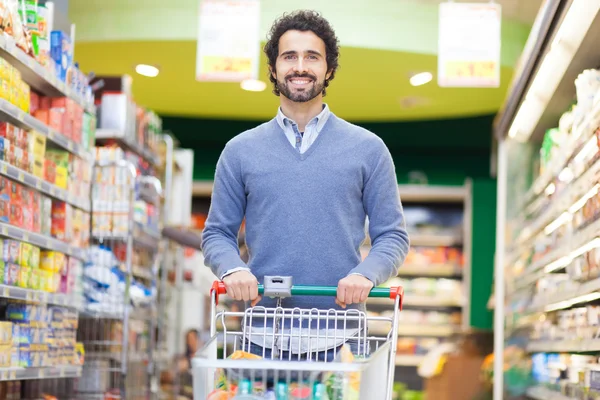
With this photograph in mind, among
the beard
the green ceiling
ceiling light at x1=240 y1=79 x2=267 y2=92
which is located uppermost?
the green ceiling

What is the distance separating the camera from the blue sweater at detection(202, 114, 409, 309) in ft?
9.05

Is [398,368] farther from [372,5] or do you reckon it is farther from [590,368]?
[590,368]

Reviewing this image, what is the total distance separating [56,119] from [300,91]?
2.68m

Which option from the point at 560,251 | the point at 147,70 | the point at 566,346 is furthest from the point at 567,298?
the point at 147,70

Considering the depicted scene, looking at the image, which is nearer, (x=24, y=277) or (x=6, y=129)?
(x=6, y=129)

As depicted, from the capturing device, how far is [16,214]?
176 inches

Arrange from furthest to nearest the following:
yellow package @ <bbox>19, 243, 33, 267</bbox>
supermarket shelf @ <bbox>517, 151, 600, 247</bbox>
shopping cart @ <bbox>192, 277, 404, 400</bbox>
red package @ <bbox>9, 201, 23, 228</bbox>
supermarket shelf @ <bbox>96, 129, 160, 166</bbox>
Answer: supermarket shelf @ <bbox>96, 129, 160, 166</bbox> < supermarket shelf @ <bbox>517, 151, 600, 247</bbox> < yellow package @ <bbox>19, 243, 33, 267</bbox> < red package @ <bbox>9, 201, 23, 228</bbox> < shopping cart @ <bbox>192, 277, 404, 400</bbox>

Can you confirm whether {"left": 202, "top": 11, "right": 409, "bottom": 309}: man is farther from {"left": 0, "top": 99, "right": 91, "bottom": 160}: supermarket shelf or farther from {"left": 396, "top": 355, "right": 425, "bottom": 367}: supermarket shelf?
{"left": 396, "top": 355, "right": 425, "bottom": 367}: supermarket shelf

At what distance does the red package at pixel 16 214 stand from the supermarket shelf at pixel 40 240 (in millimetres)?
45

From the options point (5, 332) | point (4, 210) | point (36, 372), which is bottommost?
point (36, 372)

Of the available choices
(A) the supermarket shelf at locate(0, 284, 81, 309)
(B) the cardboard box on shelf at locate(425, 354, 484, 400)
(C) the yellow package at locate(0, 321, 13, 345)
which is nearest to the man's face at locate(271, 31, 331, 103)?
(A) the supermarket shelf at locate(0, 284, 81, 309)

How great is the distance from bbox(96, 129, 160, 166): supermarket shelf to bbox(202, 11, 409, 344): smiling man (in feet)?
12.4

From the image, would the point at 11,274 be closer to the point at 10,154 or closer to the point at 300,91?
the point at 10,154

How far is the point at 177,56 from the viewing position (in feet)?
31.2
